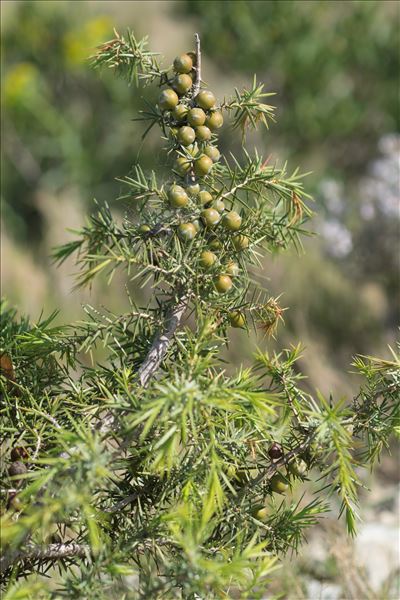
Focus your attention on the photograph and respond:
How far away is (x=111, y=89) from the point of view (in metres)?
5.18

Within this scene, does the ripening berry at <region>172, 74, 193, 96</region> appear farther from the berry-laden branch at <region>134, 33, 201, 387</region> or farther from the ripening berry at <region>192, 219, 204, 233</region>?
the ripening berry at <region>192, 219, 204, 233</region>

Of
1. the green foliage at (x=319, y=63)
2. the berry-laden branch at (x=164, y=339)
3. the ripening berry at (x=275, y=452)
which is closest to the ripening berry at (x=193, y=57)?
the berry-laden branch at (x=164, y=339)

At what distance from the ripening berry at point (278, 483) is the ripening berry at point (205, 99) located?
427 mm

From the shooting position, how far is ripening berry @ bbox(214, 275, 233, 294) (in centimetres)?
78

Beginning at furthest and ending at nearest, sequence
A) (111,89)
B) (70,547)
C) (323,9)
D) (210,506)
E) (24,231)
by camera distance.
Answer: (323,9), (111,89), (24,231), (70,547), (210,506)

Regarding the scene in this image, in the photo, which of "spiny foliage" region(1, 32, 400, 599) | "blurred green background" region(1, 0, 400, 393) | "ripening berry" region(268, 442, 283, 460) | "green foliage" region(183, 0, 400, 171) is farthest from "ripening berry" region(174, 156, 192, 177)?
"green foliage" region(183, 0, 400, 171)

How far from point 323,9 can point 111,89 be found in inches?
72.1

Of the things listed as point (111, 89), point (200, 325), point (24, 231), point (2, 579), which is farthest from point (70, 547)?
point (111, 89)

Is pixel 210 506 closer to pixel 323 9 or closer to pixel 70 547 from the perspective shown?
pixel 70 547

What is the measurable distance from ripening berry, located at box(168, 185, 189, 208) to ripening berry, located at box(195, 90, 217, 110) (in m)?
0.10

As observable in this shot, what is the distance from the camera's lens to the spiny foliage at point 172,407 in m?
0.70

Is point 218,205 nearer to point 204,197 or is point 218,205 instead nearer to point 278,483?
point 204,197

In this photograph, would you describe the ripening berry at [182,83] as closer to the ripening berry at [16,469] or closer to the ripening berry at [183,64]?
the ripening berry at [183,64]

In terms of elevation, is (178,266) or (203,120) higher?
(203,120)
